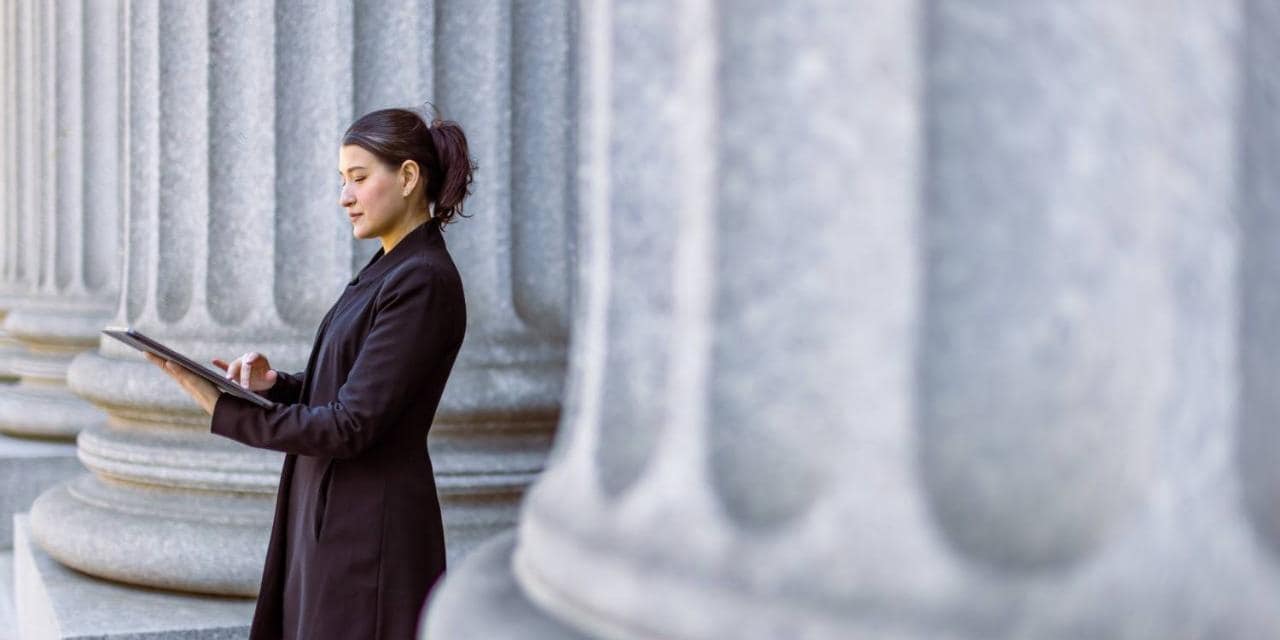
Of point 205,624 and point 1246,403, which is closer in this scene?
point 1246,403

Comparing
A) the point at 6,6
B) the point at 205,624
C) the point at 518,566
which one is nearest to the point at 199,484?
the point at 205,624

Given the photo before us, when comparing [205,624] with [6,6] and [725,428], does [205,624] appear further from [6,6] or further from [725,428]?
[6,6]

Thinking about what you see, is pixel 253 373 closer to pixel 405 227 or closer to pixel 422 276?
pixel 405 227

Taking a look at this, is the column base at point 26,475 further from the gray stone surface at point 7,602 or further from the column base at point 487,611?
the column base at point 487,611

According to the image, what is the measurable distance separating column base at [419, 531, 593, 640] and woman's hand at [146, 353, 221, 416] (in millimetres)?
A: 2445

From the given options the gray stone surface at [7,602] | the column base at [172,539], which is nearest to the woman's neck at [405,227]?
the column base at [172,539]

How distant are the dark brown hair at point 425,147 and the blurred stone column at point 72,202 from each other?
8.76 m

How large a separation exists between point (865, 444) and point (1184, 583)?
1.92ft

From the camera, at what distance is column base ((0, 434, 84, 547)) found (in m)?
12.5

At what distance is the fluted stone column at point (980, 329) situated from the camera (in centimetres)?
247

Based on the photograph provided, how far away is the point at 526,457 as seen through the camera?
809 cm

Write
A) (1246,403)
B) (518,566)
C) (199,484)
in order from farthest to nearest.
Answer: (199,484) < (518,566) < (1246,403)

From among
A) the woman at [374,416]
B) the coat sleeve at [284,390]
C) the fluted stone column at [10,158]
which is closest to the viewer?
the woman at [374,416]

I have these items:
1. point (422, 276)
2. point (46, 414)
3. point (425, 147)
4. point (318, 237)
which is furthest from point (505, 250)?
A: point (46, 414)
